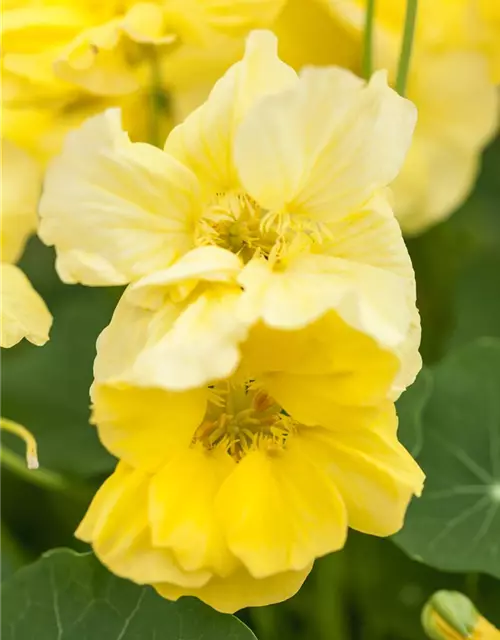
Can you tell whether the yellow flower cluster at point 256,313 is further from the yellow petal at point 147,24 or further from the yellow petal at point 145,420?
the yellow petal at point 147,24

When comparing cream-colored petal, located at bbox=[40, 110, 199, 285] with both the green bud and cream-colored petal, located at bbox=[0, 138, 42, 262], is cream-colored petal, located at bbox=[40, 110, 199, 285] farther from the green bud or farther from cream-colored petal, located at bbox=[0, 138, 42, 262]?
the green bud

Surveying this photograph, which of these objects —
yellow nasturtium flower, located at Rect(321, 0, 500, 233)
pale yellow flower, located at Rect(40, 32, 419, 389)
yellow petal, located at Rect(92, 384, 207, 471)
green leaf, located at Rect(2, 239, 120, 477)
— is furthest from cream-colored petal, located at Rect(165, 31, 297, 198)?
green leaf, located at Rect(2, 239, 120, 477)

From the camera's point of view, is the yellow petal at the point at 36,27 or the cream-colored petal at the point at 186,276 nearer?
the cream-colored petal at the point at 186,276

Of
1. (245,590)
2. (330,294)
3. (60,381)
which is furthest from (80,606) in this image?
(60,381)

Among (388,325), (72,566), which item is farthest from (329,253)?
(72,566)

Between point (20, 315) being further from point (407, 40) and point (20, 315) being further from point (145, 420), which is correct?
point (407, 40)

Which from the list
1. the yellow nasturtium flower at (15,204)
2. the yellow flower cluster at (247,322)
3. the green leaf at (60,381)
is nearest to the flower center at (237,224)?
the yellow flower cluster at (247,322)
